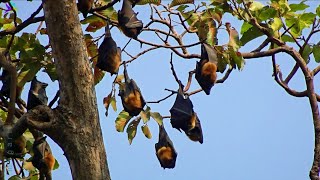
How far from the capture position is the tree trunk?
206 cm

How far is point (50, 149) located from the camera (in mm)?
3211

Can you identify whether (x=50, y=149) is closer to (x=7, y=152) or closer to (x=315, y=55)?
(x=7, y=152)

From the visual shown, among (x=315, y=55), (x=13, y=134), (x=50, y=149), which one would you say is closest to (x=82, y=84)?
(x=13, y=134)

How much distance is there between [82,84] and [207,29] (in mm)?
1339

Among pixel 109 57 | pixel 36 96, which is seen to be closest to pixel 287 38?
pixel 109 57

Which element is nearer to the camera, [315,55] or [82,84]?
[82,84]

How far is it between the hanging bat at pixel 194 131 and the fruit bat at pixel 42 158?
0.95 m

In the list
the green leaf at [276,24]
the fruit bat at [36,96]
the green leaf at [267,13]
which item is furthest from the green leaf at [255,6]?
the fruit bat at [36,96]

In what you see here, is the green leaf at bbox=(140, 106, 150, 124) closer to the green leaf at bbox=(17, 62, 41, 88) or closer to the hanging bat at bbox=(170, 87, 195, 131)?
the hanging bat at bbox=(170, 87, 195, 131)

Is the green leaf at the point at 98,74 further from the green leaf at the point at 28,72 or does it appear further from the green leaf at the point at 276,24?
the green leaf at the point at 276,24

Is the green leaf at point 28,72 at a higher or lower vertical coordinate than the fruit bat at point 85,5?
lower

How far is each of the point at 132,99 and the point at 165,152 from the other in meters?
0.52

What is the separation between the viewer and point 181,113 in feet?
11.4

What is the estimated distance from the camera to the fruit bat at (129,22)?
318 centimetres
